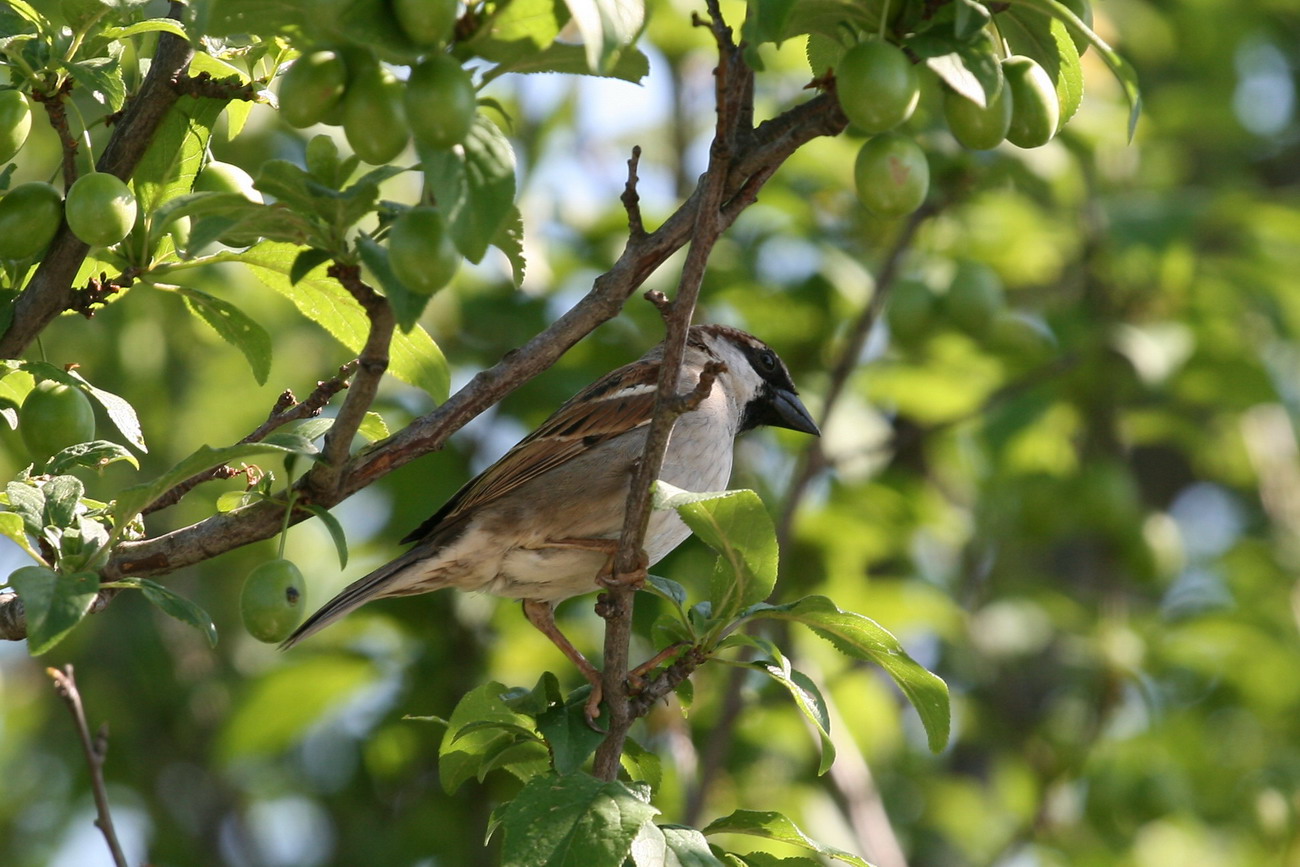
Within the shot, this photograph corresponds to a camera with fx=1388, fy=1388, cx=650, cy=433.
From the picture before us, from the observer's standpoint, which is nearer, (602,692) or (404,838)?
(602,692)

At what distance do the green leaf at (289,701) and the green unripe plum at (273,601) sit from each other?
109 inches

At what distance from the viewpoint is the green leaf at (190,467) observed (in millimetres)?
1860

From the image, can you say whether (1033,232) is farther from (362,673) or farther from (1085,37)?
(1085,37)

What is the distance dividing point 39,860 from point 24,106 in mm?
4720

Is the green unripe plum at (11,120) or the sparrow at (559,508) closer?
the green unripe plum at (11,120)

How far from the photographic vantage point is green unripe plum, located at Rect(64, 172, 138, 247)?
2062 millimetres

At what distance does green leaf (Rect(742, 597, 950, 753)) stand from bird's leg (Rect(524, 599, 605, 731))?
325 mm

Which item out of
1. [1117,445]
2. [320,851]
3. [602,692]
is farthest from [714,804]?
[602,692]

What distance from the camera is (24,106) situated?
2160 mm

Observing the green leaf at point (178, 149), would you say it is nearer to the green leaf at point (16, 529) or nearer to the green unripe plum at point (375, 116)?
the green leaf at point (16, 529)

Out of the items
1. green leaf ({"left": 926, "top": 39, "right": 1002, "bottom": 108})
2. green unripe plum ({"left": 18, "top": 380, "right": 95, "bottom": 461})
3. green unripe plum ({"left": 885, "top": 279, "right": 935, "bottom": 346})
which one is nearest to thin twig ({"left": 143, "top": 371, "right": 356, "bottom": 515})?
green unripe plum ({"left": 18, "top": 380, "right": 95, "bottom": 461})

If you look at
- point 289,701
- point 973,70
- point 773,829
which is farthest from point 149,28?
point 289,701

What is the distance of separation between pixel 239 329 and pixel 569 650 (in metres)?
1.20

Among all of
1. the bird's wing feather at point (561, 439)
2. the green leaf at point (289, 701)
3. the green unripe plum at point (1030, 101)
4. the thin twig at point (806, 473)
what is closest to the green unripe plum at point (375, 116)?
the green unripe plum at point (1030, 101)
